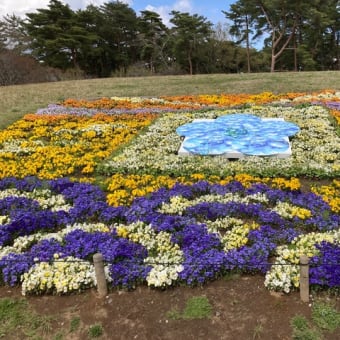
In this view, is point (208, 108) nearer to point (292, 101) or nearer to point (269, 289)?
point (292, 101)

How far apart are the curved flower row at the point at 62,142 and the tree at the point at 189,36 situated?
26.5 meters

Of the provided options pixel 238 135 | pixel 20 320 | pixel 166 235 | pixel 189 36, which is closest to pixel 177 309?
pixel 166 235

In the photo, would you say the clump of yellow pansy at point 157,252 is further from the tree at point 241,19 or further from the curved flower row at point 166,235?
the tree at point 241,19

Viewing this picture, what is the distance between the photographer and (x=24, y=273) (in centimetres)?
498

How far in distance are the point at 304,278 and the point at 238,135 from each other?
6372mm

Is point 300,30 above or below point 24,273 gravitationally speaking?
above

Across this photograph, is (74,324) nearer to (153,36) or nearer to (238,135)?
(238,135)

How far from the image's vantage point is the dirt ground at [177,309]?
13.3 feet

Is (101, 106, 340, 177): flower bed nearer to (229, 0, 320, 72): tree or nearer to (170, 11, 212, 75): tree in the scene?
(229, 0, 320, 72): tree

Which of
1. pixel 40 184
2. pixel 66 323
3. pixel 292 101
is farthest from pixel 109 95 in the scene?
pixel 66 323

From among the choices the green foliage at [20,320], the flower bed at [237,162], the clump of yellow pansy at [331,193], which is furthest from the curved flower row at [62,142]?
the clump of yellow pansy at [331,193]

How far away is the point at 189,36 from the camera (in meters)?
38.0

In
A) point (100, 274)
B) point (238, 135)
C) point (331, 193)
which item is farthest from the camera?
point (238, 135)

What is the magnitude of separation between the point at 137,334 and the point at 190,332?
59 cm
